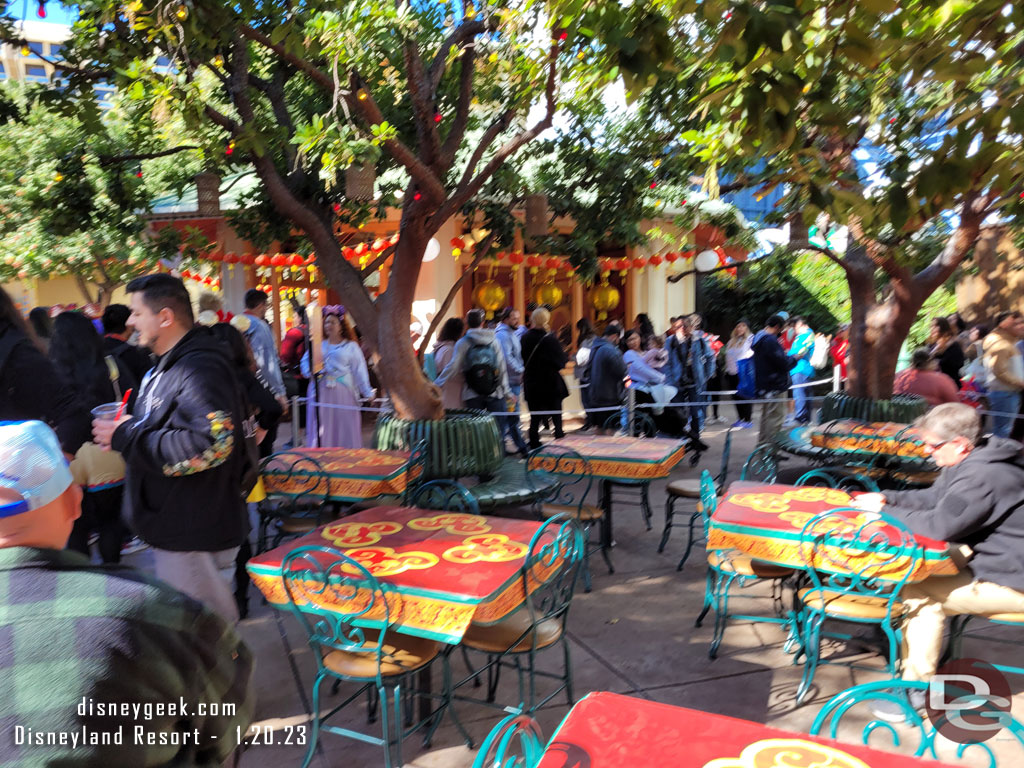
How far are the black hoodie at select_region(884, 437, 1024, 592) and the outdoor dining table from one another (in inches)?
94.2

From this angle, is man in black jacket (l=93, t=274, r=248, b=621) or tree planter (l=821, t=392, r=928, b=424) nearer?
man in black jacket (l=93, t=274, r=248, b=621)

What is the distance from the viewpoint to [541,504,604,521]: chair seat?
220 inches

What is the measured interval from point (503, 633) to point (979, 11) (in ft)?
9.74

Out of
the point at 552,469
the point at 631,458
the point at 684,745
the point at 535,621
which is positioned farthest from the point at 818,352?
the point at 684,745

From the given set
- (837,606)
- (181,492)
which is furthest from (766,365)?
(181,492)

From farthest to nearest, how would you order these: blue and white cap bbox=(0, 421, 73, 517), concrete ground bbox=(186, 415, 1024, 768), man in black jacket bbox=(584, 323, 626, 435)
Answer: man in black jacket bbox=(584, 323, 626, 435), concrete ground bbox=(186, 415, 1024, 768), blue and white cap bbox=(0, 421, 73, 517)

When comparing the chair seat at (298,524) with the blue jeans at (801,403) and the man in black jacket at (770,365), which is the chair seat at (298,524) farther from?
the blue jeans at (801,403)

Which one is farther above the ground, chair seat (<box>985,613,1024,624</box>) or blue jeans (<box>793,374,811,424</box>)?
blue jeans (<box>793,374,811,424</box>)

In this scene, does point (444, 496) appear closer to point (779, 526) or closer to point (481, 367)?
point (779, 526)

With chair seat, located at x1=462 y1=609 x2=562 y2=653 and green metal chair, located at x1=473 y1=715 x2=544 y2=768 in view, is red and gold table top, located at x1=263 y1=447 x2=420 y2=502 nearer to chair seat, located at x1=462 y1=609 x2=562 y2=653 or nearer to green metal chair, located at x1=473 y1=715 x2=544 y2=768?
chair seat, located at x1=462 y1=609 x2=562 y2=653

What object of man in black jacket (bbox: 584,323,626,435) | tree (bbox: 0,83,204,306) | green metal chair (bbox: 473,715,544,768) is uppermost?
tree (bbox: 0,83,204,306)

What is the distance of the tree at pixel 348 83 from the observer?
517 centimetres

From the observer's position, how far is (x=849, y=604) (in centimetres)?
385

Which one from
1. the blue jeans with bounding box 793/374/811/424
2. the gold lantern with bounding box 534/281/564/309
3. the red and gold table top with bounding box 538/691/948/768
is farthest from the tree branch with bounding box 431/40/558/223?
the blue jeans with bounding box 793/374/811/424
